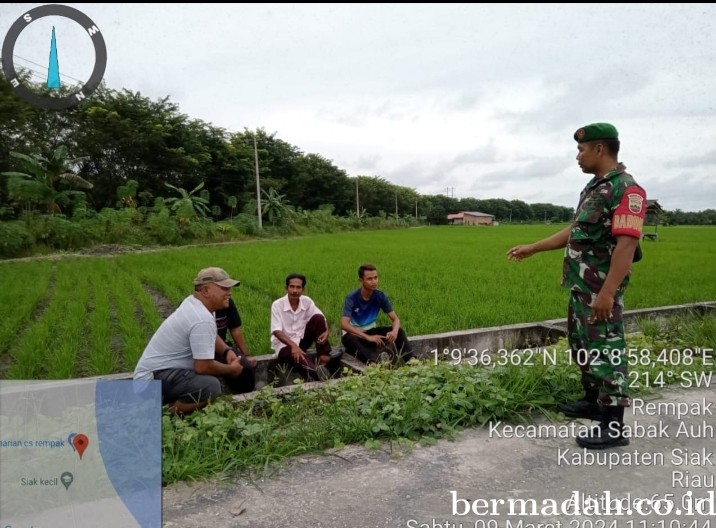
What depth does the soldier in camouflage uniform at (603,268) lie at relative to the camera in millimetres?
2248

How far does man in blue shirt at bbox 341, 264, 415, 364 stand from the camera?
3945 mm

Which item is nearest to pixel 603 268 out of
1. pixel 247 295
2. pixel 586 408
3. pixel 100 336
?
pixel 586 408

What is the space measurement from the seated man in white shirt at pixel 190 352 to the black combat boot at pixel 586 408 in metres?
1.92

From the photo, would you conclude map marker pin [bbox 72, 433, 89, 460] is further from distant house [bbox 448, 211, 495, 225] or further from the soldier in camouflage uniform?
distant house [bbox 448, 211, 495, 225]

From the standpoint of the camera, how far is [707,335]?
13.2 ft

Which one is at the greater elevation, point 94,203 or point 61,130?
point 61,130

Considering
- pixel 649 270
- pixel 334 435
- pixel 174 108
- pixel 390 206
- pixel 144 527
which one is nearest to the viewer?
pixel 144 527

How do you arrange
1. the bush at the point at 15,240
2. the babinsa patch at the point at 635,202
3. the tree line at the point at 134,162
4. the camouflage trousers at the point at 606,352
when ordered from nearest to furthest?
1. the babinsa patch at the point at 635,202
2. the camouflage trousers at the point at 606,352
3. the bush at the point at 15,240
4. the tree line at the point at 134,162

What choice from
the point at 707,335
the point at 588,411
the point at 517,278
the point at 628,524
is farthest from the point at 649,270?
the point at 628,524

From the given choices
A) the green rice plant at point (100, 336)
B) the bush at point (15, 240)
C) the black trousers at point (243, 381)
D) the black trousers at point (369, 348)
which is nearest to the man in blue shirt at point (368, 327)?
the black trousers at point (369, 348)

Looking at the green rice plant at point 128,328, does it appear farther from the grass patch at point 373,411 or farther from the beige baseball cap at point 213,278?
the grass patch at point 373,411

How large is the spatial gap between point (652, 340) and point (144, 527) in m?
3.94

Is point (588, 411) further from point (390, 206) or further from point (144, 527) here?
point (390, 206)

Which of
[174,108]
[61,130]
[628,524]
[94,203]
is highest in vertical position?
[174,108]
